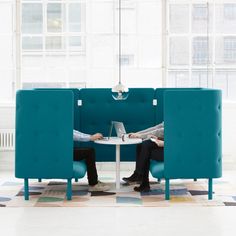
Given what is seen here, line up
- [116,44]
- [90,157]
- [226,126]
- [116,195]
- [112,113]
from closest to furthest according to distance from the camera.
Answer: [116,195] < [90,157] < [112,113] < [226,126] < [116,44]

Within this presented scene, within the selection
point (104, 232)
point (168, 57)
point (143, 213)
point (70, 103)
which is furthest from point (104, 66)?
point (104, 232)

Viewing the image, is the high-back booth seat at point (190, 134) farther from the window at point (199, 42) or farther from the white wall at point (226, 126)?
the window at point (199, 42)

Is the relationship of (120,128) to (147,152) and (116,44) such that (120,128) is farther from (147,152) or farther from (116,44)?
(116,44)

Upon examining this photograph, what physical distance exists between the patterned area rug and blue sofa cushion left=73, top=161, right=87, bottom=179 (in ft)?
0.82

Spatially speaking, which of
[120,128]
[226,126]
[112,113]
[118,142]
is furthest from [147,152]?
[226,126]

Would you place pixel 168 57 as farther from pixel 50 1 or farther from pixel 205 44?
pixel 50 1

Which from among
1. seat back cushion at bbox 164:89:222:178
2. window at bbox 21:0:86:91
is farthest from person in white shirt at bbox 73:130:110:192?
window at bbox 21:0:86:91

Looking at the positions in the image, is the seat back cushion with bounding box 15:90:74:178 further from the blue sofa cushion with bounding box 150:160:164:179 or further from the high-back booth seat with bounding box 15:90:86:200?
the blue sofa cushion with bounding box 150:160:164:179

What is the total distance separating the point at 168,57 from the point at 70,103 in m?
3.12

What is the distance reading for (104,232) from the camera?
4492 millimetres

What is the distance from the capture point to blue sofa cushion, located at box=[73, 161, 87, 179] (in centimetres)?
575

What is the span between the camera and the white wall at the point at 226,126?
26.9 ft

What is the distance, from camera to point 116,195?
237 inches

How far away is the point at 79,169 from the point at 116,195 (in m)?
0.50
